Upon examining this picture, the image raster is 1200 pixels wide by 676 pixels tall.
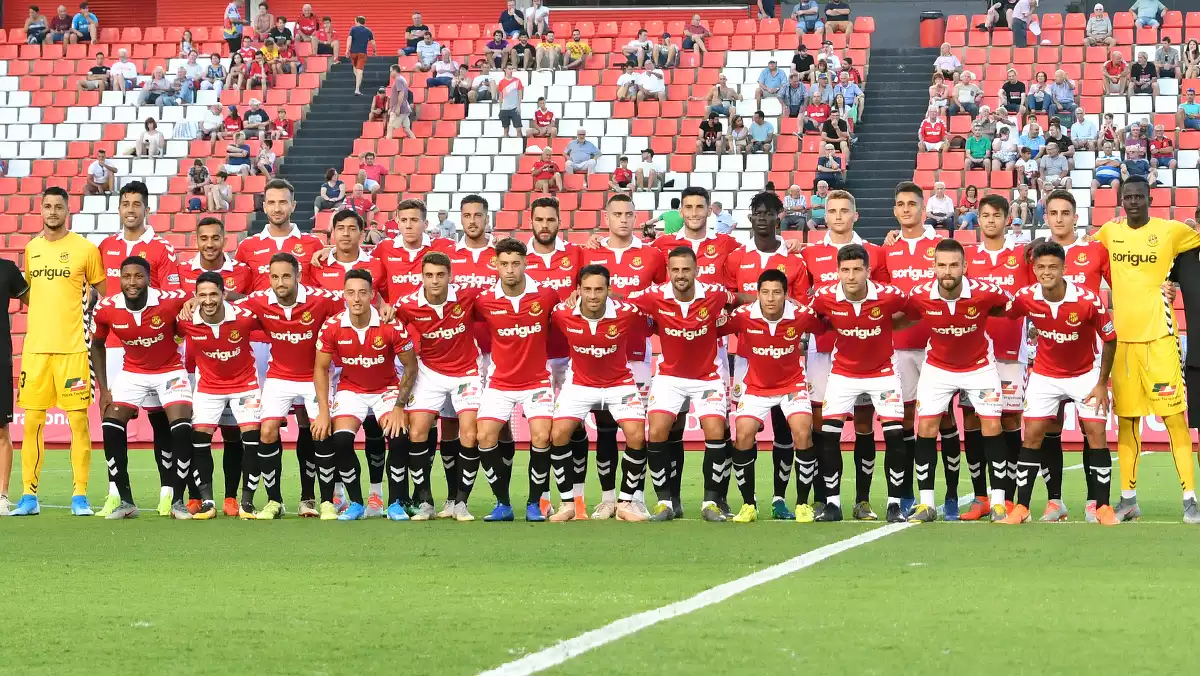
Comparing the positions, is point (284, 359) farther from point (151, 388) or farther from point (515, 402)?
point (515, 402)

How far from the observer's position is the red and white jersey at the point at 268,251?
12273mm

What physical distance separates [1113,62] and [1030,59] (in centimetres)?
153

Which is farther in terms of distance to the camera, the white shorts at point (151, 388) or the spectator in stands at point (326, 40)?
the spectator in stands at point (326, 40)

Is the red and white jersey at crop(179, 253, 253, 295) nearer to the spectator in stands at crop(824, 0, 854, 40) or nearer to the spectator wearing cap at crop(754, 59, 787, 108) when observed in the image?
the spectator wearing cap at crop(754, 59, 787, 108)

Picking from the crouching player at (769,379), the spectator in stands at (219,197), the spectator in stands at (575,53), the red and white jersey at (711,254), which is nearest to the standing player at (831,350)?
the crouching player at (769,379)

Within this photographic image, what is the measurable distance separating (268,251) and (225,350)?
1055 mm

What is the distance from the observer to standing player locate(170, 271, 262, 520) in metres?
11.5

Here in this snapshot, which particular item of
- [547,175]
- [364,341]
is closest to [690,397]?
[364,341]

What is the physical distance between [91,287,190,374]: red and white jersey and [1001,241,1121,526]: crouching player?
5667 mm

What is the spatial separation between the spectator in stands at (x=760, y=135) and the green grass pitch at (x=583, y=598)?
16252 mm

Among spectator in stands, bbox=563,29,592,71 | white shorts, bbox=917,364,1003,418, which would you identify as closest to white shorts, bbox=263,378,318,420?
white shorts, bbox=917,364,1003,418

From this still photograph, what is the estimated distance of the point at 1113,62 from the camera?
26406mm

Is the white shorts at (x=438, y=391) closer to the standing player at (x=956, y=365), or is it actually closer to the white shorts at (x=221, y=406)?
the white shorts at (x=221, y=406)

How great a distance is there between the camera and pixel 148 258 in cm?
1212
